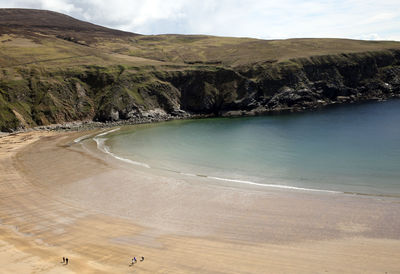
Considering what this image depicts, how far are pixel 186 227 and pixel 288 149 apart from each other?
87.2 ft

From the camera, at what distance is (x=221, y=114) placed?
9331cm

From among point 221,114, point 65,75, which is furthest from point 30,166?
point 221,114

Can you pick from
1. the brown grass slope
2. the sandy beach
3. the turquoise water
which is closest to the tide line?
the turquoise water

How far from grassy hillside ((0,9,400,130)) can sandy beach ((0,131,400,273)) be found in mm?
49831

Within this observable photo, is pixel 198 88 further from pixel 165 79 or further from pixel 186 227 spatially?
pixel 186 227

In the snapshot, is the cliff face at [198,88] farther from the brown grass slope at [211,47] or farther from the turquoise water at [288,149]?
the turquoise water at [288,149]

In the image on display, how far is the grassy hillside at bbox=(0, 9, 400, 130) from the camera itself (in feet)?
263

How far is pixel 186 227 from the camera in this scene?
74.1 ft

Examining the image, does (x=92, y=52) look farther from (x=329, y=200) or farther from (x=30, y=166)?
(x=329, y=200)

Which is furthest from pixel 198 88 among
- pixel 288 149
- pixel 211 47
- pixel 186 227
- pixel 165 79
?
pixel 186 227

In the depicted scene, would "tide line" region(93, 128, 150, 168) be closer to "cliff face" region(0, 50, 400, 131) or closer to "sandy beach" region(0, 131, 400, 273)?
"sandy beach" region(0, 131, 400, 273)

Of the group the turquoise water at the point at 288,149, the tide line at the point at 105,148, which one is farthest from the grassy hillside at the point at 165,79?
the turquoise water at the point at 288,149

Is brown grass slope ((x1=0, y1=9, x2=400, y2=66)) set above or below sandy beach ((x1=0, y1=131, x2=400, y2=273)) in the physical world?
above

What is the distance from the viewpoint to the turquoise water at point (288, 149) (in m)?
31.8
